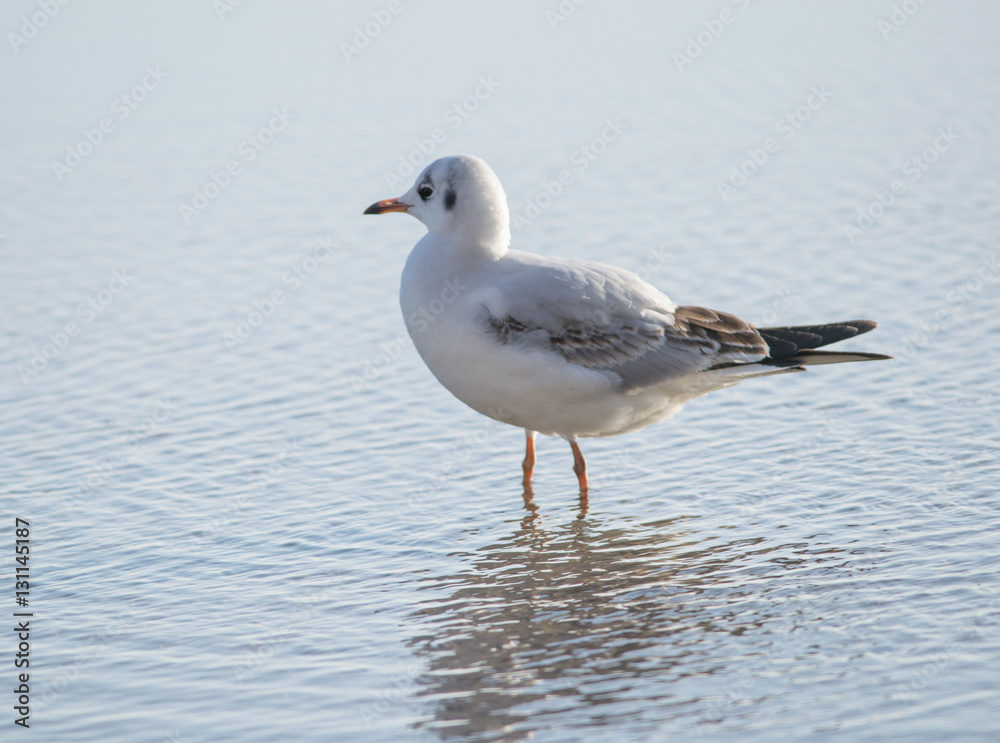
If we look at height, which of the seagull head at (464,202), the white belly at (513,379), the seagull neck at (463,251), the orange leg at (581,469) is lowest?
the orange leg at (581,469)

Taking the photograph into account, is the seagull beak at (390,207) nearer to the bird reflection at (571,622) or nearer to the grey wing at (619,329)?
the grey wing at (619,329)

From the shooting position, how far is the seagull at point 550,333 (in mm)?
6785

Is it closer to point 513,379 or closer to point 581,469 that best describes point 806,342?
point 581,469

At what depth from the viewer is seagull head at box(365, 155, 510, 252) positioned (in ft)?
23.2

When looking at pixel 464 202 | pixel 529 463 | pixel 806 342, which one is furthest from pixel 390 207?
pixel 806 342

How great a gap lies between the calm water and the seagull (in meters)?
0.70

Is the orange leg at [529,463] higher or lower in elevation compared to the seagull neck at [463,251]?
lower

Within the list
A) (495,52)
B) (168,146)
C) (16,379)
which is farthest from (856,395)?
(495,52)

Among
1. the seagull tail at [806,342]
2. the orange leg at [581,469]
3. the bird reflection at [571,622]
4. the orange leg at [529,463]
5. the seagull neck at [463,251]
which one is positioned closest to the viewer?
the bird reflection at [571,622]

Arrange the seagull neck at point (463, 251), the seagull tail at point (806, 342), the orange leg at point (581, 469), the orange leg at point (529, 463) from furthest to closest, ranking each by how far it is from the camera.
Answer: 1. the orange leg at point (529, 463)
2. the orange leg at point (581, 469)
3. the seagull tail at point (806, 342)
4. the seagull neck at point (463, 251)

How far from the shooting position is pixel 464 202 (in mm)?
7070

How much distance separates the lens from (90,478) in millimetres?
7871

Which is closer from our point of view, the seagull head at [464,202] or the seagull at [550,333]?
the seagull at [550,333]

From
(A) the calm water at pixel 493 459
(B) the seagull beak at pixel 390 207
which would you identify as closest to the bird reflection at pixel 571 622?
(A) the calm water at pixel 493 459
